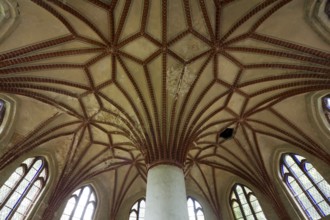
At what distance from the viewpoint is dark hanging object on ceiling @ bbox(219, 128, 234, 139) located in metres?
14.8

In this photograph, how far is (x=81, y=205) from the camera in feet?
49.3

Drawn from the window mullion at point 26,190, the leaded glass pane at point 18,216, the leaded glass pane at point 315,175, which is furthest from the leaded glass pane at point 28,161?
the leaded glass pane at point 315,175

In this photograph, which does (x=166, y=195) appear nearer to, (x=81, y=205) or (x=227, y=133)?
(x=227, y=133)

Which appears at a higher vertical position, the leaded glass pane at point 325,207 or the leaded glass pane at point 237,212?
the leaded glass pane at point 237,212

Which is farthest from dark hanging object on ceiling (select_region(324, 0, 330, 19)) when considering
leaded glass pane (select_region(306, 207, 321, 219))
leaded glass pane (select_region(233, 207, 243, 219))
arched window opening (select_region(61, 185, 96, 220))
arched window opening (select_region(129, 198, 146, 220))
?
arched window opening (select_region(61, 185, 96, 220))

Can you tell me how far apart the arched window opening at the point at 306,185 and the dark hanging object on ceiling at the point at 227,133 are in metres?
3.10

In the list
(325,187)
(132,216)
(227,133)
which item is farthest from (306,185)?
(132,216)

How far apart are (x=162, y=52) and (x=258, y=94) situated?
5223mm

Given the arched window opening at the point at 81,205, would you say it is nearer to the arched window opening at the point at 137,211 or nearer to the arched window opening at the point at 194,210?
the arched window opening at the point at 137,211

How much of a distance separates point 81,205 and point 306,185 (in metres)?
12.1

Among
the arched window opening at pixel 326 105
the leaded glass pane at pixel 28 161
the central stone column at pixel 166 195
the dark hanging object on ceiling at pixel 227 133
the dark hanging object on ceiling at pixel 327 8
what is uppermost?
the dark hanging object on ceiling at pixel 327 8

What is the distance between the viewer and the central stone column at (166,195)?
28.6ft

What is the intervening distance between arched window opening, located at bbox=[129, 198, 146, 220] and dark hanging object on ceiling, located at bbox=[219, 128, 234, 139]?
6.58 m

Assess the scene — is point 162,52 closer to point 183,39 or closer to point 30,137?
point 183,39
